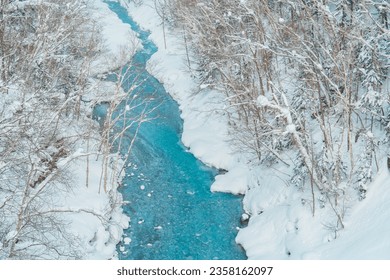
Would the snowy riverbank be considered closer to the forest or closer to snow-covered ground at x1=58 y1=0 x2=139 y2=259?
snow-covered ground at x1=58 y1=0 x2=139 y2=259

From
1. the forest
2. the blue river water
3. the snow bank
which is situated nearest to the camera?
the forest

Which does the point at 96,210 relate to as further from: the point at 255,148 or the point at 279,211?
the point at 255,148

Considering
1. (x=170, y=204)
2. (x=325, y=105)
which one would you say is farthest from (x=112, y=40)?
(x=325, y=105)

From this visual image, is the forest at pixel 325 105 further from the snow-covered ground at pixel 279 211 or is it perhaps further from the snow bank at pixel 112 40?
the snow bank at pixel 112 40

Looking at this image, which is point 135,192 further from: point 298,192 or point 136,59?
point 136,59

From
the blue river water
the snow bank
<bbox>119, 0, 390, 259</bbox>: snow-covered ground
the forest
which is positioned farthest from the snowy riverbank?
the snow bank

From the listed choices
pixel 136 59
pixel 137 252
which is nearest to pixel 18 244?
pixel 137 252

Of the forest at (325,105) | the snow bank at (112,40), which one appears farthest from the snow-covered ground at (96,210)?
the snow bank at (112,40)
